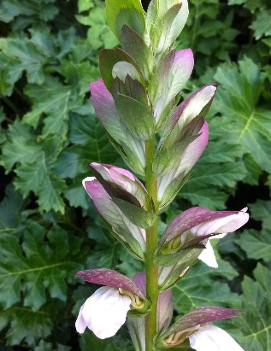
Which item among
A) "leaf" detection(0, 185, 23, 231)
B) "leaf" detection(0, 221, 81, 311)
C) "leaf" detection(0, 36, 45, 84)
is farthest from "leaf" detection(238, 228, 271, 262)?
"leaf" detection(0, 36, 45, 84)

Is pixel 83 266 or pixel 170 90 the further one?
pixel 83 266

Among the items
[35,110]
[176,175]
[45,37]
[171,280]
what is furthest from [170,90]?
[45,37]

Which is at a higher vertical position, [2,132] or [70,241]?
[2,132]

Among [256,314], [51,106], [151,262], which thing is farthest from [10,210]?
[151,262]

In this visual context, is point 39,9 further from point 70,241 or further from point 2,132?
point 70,241

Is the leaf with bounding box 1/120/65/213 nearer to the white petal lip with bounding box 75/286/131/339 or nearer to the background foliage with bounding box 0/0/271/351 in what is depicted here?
the background foliage with bounding box 0/0/271/351

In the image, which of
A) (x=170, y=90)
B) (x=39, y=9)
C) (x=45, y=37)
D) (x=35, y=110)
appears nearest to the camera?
(x=170, y=90)

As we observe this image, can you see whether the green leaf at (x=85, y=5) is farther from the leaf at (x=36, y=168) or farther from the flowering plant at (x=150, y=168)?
the flowering plant at (x=150, y=168)
